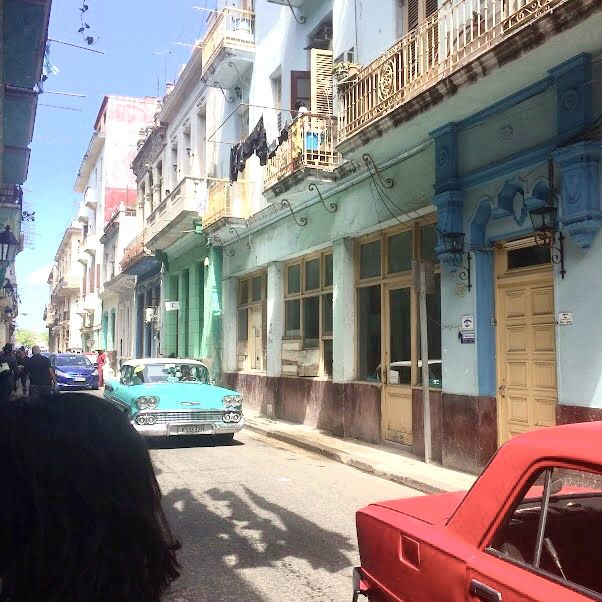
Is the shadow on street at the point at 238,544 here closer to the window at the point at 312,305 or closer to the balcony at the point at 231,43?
the window at the point at 312,305

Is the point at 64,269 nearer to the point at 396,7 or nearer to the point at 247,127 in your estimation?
the point at 247,127

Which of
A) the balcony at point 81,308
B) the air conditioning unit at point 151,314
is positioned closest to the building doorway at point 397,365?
the air conditioning unit at point 151,314

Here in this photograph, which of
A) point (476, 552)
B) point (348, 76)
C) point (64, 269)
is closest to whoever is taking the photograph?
point (476, 552)

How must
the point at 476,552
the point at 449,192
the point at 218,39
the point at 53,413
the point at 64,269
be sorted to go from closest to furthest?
the point at 53,413
the point at 476,552
the point at 449,192
the point at 218,39
the point at 64,269

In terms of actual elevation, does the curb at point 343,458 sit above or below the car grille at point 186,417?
below

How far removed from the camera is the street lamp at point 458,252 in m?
8.91

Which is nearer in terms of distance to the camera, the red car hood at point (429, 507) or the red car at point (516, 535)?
the red car at point (516, 535)

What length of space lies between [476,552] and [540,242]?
599 cm

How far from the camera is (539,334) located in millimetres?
8062

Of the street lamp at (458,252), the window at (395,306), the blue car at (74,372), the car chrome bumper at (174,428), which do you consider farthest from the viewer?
the blue car at (74,372)

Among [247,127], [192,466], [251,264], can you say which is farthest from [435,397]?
[247,127]

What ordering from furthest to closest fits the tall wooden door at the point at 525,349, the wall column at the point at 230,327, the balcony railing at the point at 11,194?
the wall column at the point at 230,327 → the balcony railing at the point at 11,194 → the tall wooden door at the point at 525,349

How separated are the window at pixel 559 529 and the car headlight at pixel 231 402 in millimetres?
8703

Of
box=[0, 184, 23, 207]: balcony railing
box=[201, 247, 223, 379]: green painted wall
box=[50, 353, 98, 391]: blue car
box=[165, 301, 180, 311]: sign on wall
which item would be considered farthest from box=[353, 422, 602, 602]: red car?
box=[50, 353, 98, 391]: blue car
